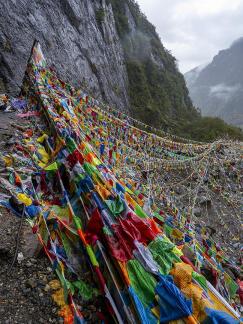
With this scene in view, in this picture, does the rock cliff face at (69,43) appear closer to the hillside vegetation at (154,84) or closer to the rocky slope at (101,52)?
the rocky slope at (101,52)

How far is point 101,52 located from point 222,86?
160361 mm

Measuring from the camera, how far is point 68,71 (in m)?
17.9

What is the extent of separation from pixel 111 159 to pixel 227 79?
587 feet

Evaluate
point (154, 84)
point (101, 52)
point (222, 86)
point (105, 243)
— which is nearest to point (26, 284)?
point (105, 243)

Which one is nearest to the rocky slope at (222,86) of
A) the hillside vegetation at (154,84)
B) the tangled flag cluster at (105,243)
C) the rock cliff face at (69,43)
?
the hillside vegetation at (154,84)

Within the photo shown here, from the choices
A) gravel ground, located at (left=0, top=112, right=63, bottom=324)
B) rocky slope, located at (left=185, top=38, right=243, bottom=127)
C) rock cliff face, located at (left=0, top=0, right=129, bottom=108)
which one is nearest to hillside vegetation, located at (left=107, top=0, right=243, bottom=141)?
rock cliff face, located at (left=0, top=0, right=129, bottom=108)

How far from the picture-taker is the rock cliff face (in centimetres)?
1390

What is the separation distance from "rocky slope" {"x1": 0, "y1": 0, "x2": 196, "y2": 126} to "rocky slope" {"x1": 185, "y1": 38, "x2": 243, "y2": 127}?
102 metres

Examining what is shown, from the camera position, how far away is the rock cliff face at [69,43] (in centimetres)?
1390

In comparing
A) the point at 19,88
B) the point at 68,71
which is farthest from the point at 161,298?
the point at 68,71

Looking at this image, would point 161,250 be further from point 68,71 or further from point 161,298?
point 68,71

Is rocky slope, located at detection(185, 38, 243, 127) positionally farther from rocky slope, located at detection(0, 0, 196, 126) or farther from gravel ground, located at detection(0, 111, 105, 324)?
gravel ground, located at detection(0, 111, 105, 324)

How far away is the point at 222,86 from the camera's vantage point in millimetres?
169125

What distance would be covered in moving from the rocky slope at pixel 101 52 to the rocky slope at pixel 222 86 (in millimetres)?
102172
